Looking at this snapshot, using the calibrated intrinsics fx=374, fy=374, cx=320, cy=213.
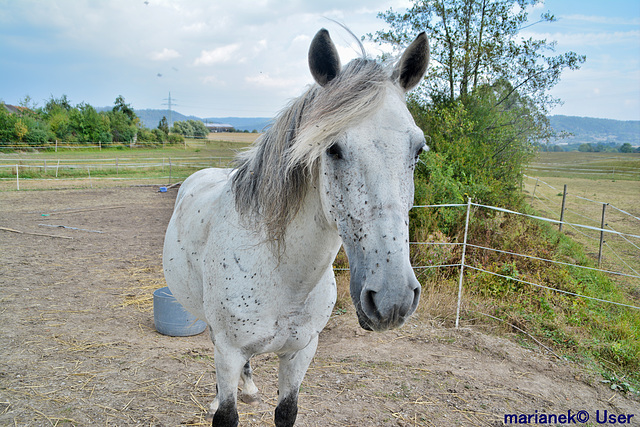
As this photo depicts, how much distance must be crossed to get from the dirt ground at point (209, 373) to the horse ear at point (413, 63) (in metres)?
2.47

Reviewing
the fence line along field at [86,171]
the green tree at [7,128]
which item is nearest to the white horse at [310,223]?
the fence line along field at [86,171]

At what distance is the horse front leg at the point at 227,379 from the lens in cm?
175

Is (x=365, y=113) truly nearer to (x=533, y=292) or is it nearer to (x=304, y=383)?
(x=304, y=383)

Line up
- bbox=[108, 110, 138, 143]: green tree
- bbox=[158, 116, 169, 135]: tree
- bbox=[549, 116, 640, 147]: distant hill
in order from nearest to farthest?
bbox=[108, 110, 138, 143]: green tree, bbox=[158, 116, 169, 135]: tree, bbox=[549, 116, 640, 147]: distant hill

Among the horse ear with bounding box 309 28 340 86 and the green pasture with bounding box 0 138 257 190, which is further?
the green pasture with bounding box 0 138 257 190

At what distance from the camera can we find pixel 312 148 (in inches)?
48.0

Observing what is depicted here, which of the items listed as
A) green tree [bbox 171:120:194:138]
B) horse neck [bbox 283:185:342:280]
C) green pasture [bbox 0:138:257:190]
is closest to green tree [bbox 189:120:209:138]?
green tree [bbox 171:120:194:138]

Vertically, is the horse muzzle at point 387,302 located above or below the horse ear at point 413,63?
below

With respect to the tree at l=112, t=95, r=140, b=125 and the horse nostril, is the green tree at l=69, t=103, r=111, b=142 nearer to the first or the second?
the tree at l=112, t=95, r=140, b=125

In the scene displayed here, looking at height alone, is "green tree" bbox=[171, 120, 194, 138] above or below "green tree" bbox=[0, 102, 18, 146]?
above

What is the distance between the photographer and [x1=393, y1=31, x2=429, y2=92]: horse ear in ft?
4.42

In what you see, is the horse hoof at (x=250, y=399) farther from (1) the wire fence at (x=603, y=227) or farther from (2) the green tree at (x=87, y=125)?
A: (2) the green tree at (x=87, y=125)

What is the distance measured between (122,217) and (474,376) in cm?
963

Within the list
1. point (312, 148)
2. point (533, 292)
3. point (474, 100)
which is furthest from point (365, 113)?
point (474, 100)
